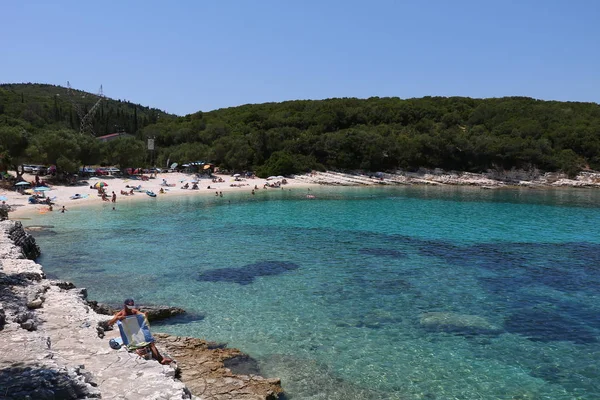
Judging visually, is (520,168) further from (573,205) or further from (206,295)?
(206,295)

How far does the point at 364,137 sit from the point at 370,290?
218 ft

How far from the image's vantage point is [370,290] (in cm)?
1795

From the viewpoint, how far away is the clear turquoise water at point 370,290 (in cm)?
1132

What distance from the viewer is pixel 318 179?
74.9 metres

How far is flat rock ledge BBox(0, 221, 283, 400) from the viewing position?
735cm

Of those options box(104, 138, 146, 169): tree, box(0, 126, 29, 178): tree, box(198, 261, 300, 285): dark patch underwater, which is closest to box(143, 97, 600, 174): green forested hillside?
box(104, 138, 146, 169): tree

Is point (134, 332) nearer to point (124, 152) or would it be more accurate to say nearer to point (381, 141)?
point (124, 152)

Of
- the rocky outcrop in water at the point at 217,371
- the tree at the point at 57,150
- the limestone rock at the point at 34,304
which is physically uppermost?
the tree at the point at 57,150

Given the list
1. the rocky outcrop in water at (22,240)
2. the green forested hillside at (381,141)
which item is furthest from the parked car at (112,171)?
the rocky outcrop in water at (22,240)

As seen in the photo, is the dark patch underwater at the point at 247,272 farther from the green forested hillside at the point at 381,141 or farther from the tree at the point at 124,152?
the green forested hillside at the point at 381,141

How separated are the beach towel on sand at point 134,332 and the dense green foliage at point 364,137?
51.5 m

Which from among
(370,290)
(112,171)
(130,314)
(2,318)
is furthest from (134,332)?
(112,171)

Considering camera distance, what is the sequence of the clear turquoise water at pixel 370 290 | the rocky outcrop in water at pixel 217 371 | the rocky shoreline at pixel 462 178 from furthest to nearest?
the rocky shoreline at pixel 462 178 → the clear turquoise water at pixel 370 290 → the rocky outcrop in water at pixel 217 371

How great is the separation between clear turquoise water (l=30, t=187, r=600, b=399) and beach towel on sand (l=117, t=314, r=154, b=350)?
3.08m
